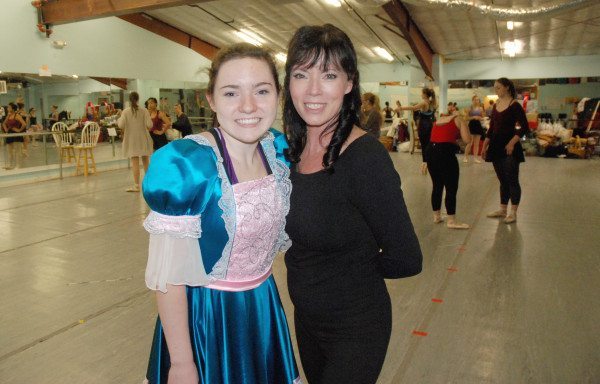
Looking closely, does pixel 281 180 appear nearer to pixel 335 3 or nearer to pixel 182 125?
pixel 182 125

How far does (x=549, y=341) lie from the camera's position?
8.50 feet

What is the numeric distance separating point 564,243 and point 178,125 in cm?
645

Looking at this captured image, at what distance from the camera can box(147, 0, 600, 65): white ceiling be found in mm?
11109

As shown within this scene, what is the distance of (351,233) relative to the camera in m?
1.16

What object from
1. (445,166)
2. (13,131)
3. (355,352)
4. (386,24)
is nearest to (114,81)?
(13,131)

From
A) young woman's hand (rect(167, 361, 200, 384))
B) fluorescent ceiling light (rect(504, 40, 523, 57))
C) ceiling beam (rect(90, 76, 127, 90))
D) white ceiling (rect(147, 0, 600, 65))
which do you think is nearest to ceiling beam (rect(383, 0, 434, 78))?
white ceiling (rect(147, 0, 600, 65))

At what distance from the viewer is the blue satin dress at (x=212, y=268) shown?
1.05 m

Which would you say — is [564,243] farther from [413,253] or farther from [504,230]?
[413,253]

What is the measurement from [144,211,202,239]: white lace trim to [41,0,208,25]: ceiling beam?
28.5 ft

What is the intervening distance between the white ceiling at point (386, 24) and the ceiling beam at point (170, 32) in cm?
18

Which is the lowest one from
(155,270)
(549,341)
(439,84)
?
(549,341)

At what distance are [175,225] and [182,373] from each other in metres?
0.35

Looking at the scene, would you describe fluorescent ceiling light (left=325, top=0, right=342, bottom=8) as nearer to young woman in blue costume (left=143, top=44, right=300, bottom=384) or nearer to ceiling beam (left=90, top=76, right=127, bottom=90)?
ceiling beam (left=90, top=76, right=127, bottom=90)

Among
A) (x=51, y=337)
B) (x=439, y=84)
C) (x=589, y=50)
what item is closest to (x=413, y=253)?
(x=51, y=337)
